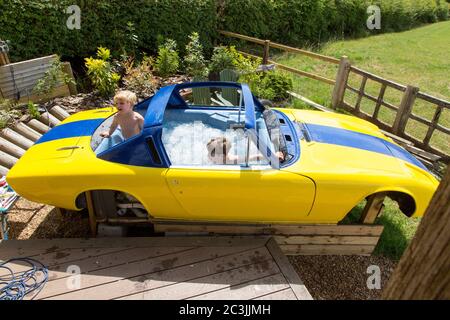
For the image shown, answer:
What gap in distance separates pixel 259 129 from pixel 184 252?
1538 mm

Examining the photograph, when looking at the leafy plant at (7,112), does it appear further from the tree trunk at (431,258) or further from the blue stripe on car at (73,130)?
the tree trunk at (431,258)

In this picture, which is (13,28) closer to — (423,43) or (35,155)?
(35,155)

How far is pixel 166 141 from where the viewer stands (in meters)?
3.62

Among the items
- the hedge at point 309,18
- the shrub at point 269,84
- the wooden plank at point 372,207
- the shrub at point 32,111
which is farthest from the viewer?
Result: the hedge at point 309,18

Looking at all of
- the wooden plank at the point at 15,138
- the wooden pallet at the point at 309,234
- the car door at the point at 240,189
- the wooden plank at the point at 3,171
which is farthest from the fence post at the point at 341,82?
the wooden plank at the point at 3,171

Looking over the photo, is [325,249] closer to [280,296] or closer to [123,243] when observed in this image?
[280,296]

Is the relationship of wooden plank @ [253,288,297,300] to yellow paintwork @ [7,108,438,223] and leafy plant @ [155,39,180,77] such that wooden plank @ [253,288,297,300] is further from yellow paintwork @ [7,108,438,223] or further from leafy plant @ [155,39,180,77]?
leafy plant @ [155,39,180,77]

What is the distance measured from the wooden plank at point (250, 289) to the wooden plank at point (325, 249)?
2.20ft

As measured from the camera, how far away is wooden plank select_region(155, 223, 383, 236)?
3.50 m

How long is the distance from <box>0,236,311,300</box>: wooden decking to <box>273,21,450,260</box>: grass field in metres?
1.68

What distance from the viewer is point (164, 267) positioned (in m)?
3.07

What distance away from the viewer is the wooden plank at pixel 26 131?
5246mm

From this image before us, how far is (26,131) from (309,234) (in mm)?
4541

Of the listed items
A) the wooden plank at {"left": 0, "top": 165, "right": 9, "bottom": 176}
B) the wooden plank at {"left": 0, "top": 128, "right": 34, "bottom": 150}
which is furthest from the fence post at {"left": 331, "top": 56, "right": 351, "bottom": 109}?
the wooden plank at {"left": 0, "top": 165, "right": 9, "bottom": 176}
